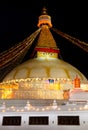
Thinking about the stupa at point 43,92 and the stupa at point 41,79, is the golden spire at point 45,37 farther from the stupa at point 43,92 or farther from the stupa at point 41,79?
the stupa at point 41,79

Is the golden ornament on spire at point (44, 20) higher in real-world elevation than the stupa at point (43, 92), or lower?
higher

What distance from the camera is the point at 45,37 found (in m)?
30.6

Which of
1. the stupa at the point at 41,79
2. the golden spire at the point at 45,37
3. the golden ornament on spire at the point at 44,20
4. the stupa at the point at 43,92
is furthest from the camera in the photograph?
the golden ornament on spire at the point at 44,20

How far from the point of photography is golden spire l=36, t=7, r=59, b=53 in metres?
29.2

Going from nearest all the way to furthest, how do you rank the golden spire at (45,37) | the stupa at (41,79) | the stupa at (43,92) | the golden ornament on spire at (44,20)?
the stupa at (43,92)
the stupa at (41,79)
the golden spire at (45,37)
the golden ornament on spire at (44,20)

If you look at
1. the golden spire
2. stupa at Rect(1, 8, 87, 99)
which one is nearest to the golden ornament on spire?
the golden spire

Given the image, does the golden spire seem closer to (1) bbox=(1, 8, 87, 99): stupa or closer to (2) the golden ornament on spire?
(2) the golden ornament on spire

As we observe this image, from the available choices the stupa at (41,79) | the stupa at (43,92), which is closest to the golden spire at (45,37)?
the stupa at (43,92)

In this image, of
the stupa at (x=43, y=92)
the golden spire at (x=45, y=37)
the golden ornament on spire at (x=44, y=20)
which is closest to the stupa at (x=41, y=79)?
the stupa at (x=43, y=92)

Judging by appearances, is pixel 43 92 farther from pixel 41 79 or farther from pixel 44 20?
pixel 44 20

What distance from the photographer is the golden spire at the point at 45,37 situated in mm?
29172

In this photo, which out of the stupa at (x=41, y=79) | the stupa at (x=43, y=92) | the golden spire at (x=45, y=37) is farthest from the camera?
the golden spire at (x=45, y=37)

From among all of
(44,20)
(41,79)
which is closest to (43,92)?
(41,79)

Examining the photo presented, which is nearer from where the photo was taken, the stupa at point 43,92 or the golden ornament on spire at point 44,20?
Answer: the stupa at point 43,92
